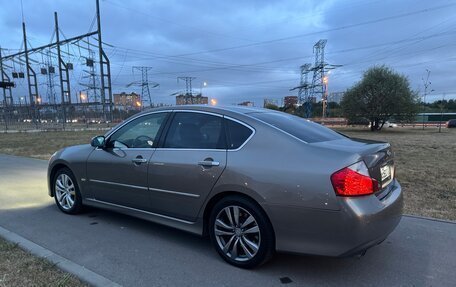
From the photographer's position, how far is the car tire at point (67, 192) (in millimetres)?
5203

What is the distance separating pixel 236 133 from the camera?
3.62m

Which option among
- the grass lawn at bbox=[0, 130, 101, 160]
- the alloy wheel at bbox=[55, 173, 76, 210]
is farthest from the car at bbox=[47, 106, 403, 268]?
the grass lawn at bbox=[0, 130, 101, 160]

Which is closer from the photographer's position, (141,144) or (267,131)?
(267,131)

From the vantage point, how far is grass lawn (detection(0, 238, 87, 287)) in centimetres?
307

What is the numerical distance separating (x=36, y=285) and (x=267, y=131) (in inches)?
98.5

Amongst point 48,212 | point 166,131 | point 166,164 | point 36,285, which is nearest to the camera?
point 36,285

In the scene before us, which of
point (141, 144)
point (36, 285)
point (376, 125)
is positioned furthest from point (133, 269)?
point (376, 125)

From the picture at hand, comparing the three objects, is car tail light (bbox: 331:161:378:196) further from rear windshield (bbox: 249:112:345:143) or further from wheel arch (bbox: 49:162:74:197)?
wheel arch (bbox: 49:162:74:197)

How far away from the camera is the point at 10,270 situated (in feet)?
10.9

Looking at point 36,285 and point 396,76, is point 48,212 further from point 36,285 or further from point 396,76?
point 396,76

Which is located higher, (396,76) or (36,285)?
(396,76)

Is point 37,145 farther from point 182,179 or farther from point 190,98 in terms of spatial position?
point 190,98

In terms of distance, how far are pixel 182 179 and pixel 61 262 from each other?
1453 mm

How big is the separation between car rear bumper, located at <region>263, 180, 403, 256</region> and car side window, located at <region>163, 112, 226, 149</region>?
3.10 ft
